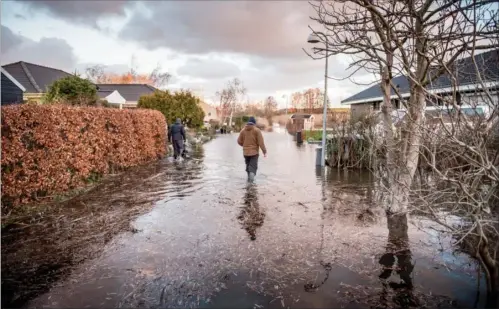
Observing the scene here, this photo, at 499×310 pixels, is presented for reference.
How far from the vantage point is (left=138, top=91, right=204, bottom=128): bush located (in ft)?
77.5

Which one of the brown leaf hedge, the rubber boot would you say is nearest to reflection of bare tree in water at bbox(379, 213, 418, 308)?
the rubber boot

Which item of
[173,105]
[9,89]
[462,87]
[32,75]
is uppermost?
[32,75]

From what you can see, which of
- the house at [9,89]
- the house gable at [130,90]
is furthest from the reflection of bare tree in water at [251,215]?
the house gable at [130,90]

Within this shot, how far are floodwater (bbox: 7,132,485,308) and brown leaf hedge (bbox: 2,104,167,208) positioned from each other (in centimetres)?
116

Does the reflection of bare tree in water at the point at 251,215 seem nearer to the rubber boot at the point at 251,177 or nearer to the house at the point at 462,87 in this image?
the rubber boot at the point at 251,177

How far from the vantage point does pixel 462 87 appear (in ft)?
12.4

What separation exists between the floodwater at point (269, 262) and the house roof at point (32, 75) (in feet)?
81.0

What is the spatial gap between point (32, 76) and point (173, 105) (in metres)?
13.8

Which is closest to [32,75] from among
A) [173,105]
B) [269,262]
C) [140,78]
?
[173,105]

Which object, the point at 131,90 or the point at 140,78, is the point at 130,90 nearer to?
the point at 131,90

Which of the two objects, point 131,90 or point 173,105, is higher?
point 131,90

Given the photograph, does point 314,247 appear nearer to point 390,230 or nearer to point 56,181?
point 390,230

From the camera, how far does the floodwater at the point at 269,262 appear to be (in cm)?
342

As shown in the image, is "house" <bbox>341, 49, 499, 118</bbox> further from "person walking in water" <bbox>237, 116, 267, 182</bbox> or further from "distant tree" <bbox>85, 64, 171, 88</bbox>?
"distant tree" <bbox>85, 64, 171, 88</bbox>
